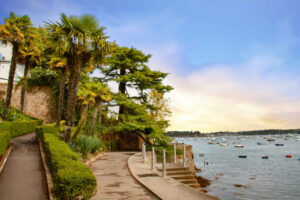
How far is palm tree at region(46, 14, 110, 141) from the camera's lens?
1462cm

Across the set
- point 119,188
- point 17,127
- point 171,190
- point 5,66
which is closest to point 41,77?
point 5,66

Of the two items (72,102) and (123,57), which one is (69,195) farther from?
(123,57)

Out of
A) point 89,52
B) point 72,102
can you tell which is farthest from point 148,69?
point 72,102

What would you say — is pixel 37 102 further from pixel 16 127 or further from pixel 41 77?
pixel 16 127

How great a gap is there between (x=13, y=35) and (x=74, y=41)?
12852 millimetres

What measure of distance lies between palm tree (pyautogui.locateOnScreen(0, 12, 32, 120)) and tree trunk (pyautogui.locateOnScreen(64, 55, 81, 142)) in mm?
11974

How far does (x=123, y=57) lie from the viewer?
2694 centimetres

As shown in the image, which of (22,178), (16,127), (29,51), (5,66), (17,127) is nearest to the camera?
(22,178)

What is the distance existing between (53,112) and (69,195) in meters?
32.1

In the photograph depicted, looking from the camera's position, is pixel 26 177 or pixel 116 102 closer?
pixel 26 177

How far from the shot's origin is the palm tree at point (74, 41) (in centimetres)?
1462

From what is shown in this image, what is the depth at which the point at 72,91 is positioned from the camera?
48.8ft

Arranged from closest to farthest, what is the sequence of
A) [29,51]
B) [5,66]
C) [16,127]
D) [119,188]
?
[119,188], [16,127], [29,51], [5,66]

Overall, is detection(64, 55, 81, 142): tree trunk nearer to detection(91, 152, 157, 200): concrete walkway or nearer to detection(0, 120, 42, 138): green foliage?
detection(91, 152, 157, 200): concrete walkway
